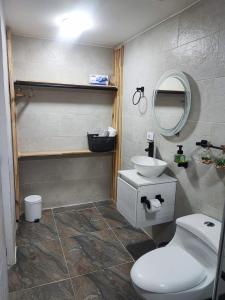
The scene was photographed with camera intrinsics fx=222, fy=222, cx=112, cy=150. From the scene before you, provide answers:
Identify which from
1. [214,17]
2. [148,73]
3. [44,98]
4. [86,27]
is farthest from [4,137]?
[214,17]

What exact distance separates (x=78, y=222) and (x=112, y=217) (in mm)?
464

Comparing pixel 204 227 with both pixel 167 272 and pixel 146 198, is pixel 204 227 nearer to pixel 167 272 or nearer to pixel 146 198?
pixel 167 272

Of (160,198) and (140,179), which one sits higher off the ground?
(140,179)

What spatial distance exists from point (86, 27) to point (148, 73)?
83 centimetres

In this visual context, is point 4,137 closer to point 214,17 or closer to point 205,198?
point 205,198

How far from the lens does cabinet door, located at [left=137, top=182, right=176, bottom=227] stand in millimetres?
1936

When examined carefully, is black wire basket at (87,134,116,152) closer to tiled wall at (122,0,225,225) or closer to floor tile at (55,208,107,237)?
tiled wall at (122,0,225,225)

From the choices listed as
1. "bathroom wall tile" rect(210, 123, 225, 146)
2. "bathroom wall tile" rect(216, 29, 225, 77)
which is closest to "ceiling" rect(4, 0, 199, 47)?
"bathroom wall tile" rect(216, 29, 225, 77)

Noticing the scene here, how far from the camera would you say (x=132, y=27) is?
238 cm

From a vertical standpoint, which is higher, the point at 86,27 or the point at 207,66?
the point at 86,27

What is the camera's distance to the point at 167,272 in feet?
4.62

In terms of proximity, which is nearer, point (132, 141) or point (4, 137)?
point (4, 137)

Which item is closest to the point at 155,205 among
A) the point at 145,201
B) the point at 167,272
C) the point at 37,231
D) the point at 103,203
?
the point at 145,201

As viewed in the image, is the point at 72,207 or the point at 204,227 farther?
the point at 72,207
